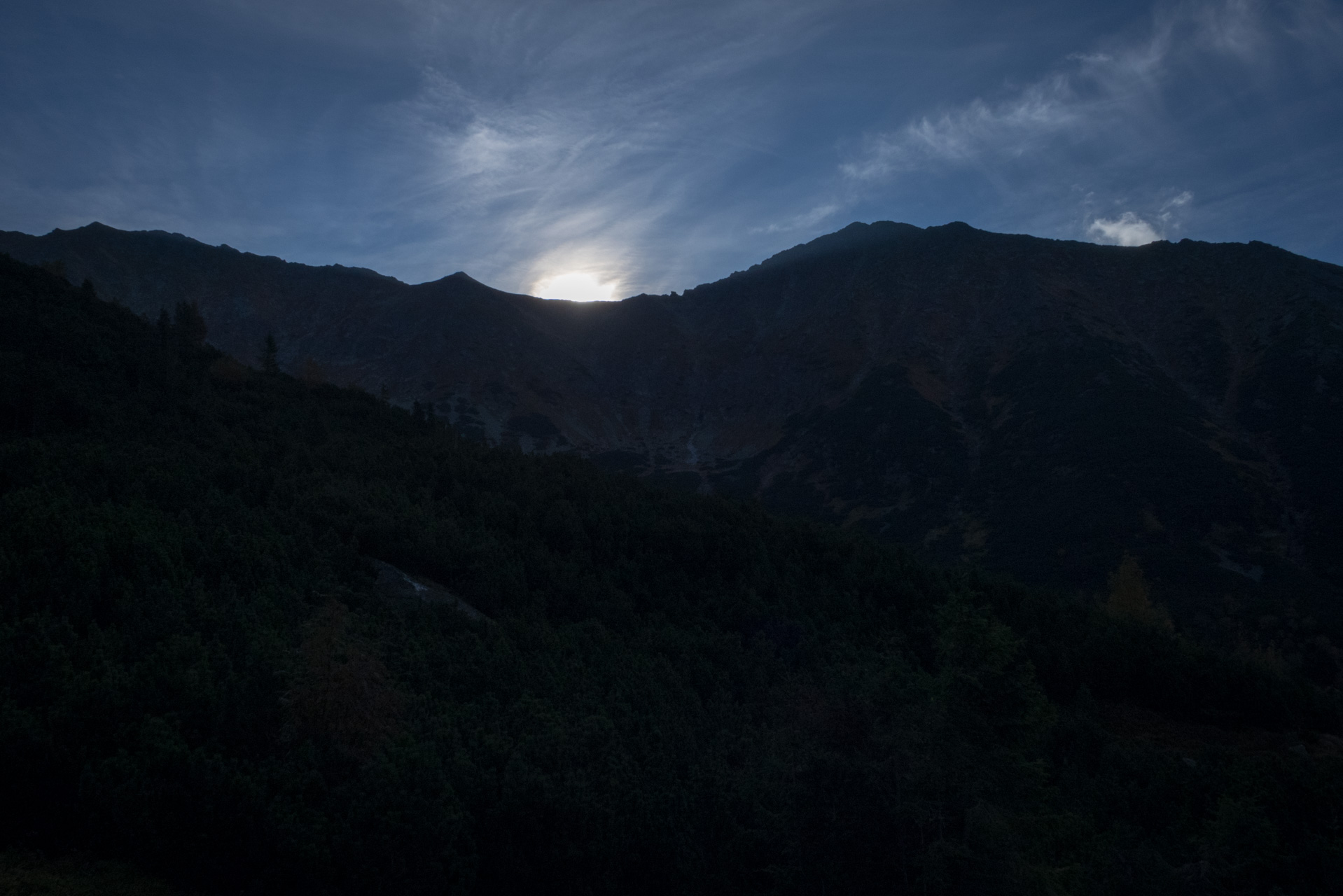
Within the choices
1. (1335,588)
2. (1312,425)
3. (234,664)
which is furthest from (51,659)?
(1312,425)

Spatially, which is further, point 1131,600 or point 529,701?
point 1131,600

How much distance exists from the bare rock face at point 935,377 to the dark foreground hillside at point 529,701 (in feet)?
77.9

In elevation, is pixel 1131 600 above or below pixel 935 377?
below

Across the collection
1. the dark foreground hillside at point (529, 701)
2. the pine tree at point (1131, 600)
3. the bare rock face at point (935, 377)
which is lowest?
the pine tree at point (1131, 600)

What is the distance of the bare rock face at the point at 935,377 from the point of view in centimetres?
4978

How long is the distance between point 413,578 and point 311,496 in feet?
10.3

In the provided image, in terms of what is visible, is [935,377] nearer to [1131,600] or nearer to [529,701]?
[1131,600]

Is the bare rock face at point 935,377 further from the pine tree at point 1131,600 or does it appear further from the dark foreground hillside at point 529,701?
the dark foreground hillside at point 529,701

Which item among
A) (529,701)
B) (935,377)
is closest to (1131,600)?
(529,701)

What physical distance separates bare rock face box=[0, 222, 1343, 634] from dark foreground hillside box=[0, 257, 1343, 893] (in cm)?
2374

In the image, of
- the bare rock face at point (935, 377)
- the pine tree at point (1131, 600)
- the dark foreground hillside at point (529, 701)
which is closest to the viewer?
the dark foreground hillside at point (529, 701)

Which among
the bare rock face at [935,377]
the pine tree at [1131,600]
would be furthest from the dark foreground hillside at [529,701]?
the bare rock face at [935,377]

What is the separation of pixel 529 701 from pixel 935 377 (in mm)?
77565

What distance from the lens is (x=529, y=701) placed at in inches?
Result: 404
